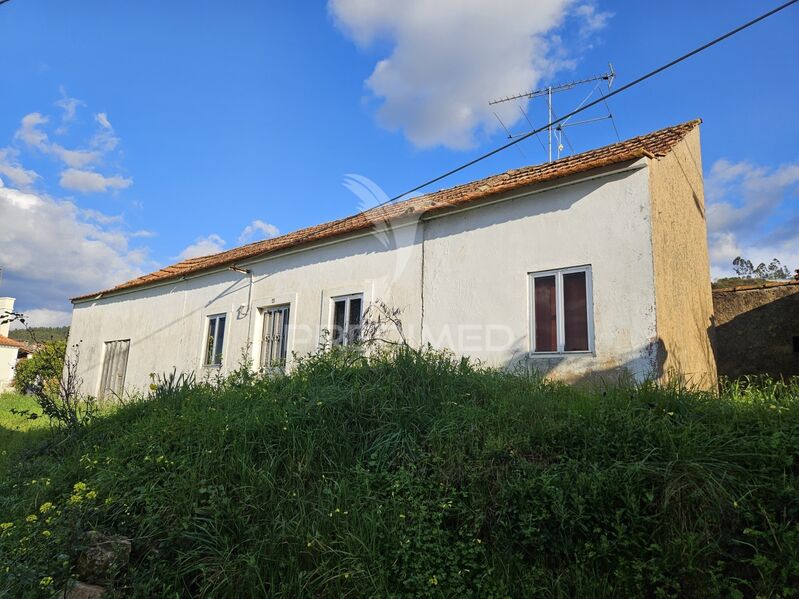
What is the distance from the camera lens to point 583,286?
282 inches

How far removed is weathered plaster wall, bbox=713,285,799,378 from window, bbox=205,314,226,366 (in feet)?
35.6

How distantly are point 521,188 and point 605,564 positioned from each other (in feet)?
18.5

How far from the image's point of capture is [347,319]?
A: 9.88 metres

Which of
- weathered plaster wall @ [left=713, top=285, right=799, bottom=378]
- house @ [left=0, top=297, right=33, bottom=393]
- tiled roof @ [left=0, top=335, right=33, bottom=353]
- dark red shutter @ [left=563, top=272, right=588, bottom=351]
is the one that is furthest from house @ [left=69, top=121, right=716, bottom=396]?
tiled roof @ [left=0, top=335, right=33, bottom=353]

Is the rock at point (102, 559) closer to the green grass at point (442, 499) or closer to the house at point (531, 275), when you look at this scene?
the green grass at point (442, 499)

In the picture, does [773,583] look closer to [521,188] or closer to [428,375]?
[428,375]

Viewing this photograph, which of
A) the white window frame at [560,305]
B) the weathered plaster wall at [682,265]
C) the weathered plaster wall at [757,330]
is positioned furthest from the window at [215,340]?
the weathered plaster wall at [757,330]

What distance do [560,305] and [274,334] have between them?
21.3ft

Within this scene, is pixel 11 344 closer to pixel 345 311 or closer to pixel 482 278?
pixel 345 311

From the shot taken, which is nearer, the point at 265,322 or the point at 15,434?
the point at 15,434

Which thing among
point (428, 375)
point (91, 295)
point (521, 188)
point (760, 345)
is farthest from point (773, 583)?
point (91, 295)

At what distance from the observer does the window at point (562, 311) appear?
7.04 m

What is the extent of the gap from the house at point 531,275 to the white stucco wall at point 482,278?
2 centimetres

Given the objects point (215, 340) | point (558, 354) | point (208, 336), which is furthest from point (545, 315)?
point (208, 336)
